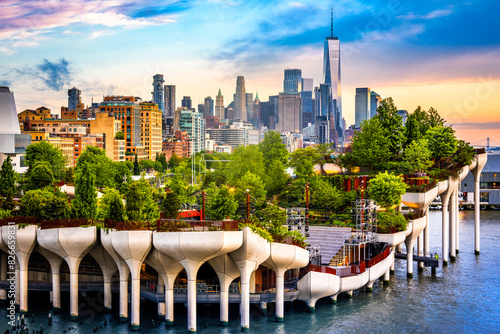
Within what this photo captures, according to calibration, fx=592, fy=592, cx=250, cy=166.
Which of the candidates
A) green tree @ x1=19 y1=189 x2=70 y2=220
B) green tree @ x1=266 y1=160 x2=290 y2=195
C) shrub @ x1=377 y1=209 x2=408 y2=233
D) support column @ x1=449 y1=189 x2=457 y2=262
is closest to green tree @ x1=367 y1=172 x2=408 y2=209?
shrub @ x1=377 y1=209 x2=408 y2=233

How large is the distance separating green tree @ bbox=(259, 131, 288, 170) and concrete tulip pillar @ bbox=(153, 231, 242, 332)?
181 feet

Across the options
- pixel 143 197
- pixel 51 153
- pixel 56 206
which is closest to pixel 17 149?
pixel 51 153

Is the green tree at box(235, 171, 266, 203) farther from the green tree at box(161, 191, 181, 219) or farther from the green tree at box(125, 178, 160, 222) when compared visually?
the green tree at box(125, 178, 160, 222)

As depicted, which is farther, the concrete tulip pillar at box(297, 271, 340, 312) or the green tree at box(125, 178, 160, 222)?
the concrete tulip pillar at box(297, 271, 340, 312)

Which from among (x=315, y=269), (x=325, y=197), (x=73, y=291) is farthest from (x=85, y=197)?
(x=325, y=197)

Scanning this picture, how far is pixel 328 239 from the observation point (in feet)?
188

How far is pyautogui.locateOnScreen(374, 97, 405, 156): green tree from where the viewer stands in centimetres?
8356

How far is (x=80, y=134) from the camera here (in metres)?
199

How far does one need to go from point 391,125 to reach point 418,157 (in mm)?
10863

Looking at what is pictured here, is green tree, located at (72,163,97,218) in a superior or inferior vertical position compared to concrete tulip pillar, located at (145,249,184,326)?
superior

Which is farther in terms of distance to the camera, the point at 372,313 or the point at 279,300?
the point at 372,313

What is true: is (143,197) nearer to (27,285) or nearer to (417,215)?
(27,285)

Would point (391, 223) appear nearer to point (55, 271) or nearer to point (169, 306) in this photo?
point (169, 306)

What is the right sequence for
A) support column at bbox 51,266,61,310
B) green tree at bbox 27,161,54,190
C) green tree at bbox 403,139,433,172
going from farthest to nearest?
green tree at bbox 403,139,433,172 < green tree at bbox 27,161,54,190 < support column at bbox 51,266,61,310
